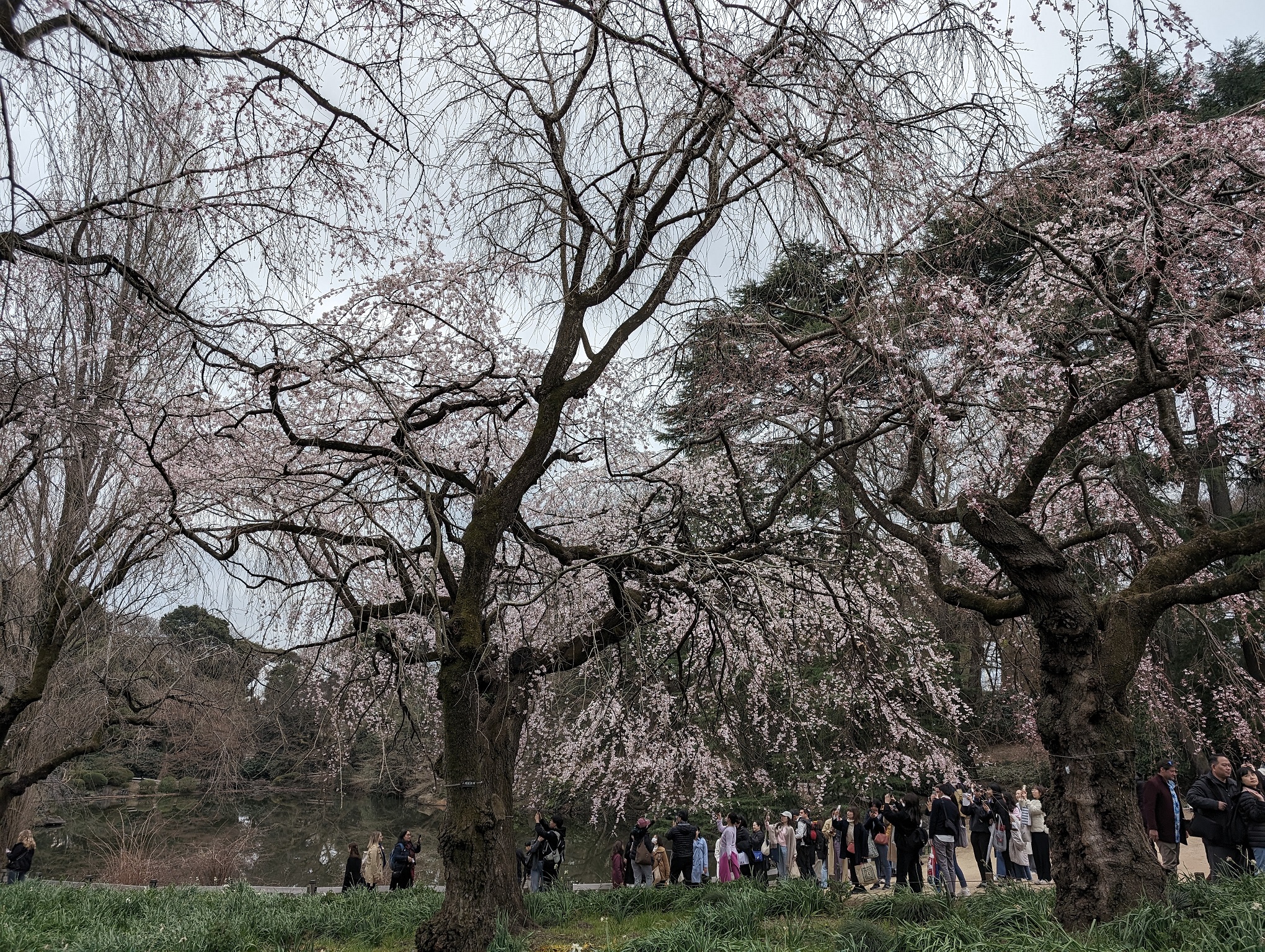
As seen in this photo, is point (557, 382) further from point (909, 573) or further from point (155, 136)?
point (909, 573)

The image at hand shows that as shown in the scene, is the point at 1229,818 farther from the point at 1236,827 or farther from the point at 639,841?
the point at 639,841

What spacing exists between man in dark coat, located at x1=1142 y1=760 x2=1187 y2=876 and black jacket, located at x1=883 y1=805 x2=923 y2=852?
1972mm

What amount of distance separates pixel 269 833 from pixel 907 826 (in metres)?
17.1

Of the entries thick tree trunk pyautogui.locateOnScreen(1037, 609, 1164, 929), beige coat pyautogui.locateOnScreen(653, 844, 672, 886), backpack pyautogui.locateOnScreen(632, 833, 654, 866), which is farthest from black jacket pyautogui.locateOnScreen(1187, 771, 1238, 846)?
beige coat pyautogui.locateOnScreen(653, 844, 672, 886)

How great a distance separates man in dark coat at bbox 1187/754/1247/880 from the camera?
6.17 metres

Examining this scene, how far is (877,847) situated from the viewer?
10062mm

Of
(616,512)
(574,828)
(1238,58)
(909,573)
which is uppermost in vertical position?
(1238,58)

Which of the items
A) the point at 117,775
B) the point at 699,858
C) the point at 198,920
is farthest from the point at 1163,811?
the point at 117,775

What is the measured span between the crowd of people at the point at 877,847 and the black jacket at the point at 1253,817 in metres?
2.48

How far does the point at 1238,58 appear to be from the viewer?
9.88 meters

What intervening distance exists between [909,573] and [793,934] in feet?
19.5

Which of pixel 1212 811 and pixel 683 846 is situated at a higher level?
pixel 1212 811

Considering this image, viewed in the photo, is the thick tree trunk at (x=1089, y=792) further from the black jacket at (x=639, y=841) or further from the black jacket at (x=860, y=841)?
the black jacket at (x=639, y=841)

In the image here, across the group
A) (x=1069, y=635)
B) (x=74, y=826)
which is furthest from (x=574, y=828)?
(x=1069, y=635)
